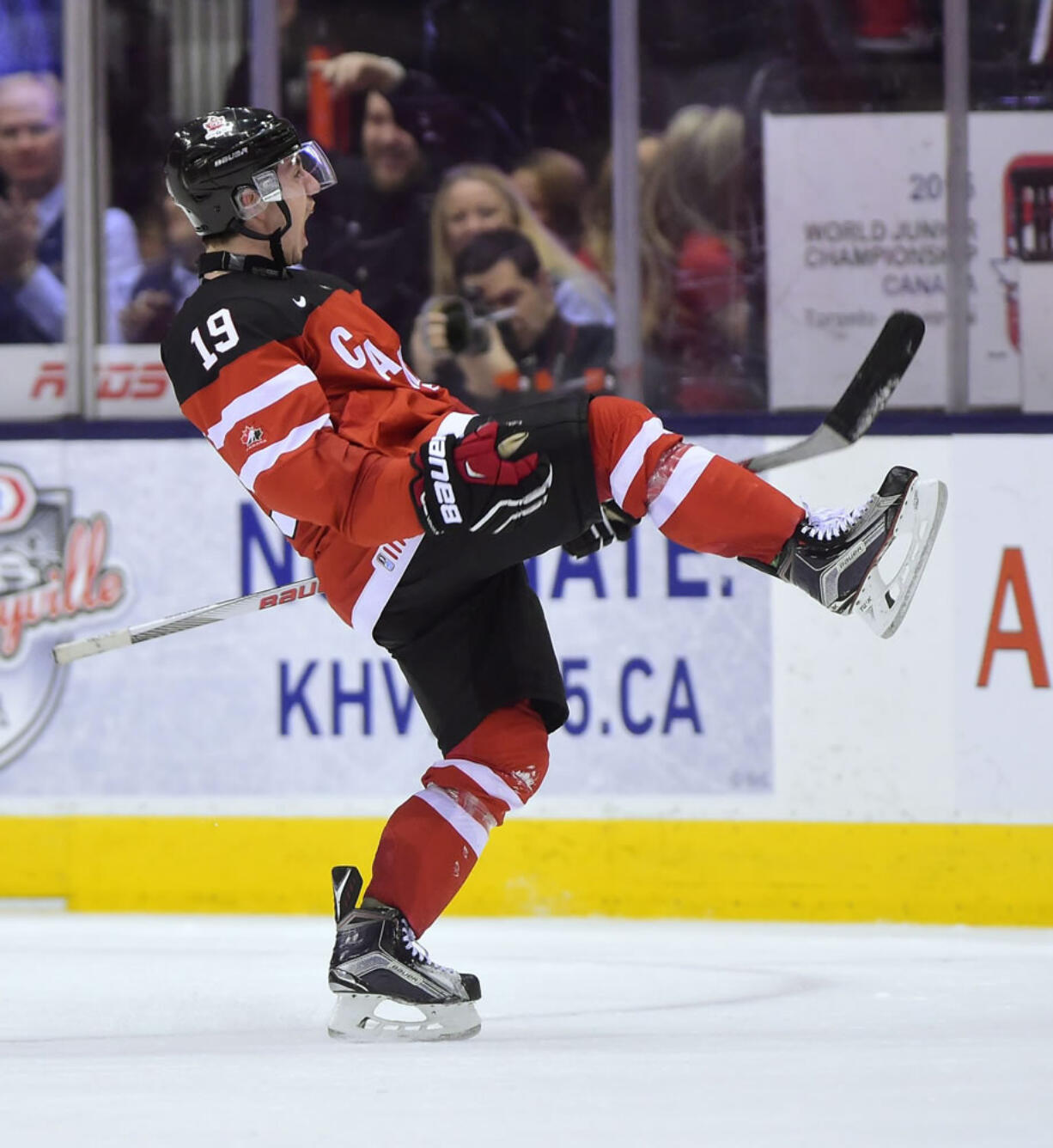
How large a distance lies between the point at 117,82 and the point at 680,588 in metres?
1.88

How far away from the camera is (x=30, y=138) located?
4.76 m

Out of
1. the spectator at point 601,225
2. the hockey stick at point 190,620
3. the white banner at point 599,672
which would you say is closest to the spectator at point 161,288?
the white banner at point 599,672

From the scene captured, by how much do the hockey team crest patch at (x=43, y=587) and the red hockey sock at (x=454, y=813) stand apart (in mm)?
1728

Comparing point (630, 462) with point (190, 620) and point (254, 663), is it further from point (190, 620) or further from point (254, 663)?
point (254, 663)

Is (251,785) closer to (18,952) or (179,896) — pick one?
(179,896)

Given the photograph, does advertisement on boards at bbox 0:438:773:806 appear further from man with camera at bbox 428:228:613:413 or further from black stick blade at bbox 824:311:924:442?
black stick blade at bbox 824:311:924:442

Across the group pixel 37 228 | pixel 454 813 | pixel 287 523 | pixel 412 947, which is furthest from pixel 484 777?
pixel 37 228

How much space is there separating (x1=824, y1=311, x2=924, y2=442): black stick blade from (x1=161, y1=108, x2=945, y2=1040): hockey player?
7.5 inches

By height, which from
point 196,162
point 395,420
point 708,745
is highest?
point 196,162

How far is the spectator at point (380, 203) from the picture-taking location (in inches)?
187

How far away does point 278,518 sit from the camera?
289 cm

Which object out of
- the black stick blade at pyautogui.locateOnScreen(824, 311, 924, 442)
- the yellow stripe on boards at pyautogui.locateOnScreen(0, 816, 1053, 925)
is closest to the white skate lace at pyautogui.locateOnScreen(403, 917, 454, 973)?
the black stick blade at pyautogui.locateOnScreen(824, 311, 924, 442)

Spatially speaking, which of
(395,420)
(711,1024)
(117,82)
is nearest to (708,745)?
(711,1024)

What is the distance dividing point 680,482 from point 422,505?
339mm
